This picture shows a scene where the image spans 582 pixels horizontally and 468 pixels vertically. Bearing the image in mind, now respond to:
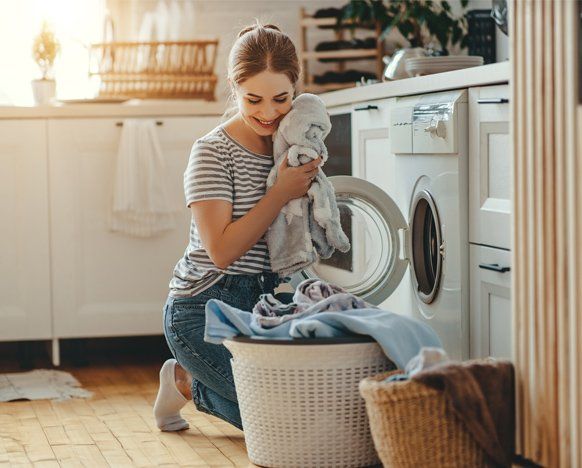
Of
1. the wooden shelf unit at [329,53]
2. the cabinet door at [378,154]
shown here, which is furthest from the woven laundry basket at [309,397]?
the wooden shelf unit at [329,53]

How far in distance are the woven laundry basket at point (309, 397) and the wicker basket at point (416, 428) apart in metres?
0.13

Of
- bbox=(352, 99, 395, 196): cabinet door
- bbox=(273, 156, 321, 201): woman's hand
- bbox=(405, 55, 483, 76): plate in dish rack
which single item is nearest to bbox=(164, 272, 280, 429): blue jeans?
bbox=(273, 156, 321, 201): woman's hand

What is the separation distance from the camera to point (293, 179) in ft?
7.47

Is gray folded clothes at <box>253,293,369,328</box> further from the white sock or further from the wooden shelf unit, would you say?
the wooden shelf unit

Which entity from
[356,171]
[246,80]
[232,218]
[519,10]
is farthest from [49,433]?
[519,10]

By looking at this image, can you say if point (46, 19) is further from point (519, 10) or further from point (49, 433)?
point (519, 10)

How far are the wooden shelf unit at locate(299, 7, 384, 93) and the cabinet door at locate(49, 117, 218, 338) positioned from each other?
1.92 feet

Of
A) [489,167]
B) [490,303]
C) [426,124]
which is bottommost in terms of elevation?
[490,303]

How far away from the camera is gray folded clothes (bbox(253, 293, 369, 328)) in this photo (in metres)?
2.05

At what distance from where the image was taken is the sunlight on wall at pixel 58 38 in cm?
384

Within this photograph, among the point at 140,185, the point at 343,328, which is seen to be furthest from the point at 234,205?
the point at 140,185

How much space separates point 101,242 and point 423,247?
117cm

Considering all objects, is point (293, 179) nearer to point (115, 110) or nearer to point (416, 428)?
point (416, 428)

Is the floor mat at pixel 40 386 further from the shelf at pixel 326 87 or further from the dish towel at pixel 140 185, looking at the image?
the shelf at pixel 326 87
